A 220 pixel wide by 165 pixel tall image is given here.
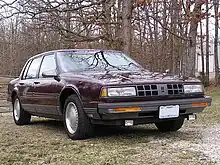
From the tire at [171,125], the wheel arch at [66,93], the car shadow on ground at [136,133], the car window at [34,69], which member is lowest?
the car shadow on ground at [136,133]

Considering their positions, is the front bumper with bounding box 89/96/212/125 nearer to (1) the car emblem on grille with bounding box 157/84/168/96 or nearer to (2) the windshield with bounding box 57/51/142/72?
(1) the car emblem on grille with bounding box 157/84/168/96

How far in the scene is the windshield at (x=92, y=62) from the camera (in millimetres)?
6520

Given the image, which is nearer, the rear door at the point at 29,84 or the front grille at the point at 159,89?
the front grille at the point at 159,89

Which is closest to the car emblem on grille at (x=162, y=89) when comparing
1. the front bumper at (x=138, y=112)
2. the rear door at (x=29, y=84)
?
the front bumper at (x=138, y=112)

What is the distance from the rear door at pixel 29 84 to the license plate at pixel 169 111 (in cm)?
275

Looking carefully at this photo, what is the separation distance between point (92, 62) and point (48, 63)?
0.92 m

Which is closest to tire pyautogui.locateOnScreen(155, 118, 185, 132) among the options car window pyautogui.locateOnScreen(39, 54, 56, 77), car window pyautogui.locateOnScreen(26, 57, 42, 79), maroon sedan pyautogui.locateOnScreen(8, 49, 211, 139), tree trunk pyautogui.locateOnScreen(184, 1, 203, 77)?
maroon sedan pyautogui.locateOnScreen(8, 49, 211, 139)

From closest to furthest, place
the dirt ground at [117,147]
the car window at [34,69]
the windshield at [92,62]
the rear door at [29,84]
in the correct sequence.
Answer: the dirt ground at [117,147]
the windshield at [92,62]
the rear door at [29,84]
the car window at [34,69]

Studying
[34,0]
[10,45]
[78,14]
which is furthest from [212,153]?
[10,45]

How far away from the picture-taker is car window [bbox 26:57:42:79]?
7684 mm

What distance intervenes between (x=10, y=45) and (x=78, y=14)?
865 inches

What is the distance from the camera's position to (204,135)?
603 cm

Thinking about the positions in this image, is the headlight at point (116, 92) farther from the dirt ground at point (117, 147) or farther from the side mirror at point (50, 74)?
the side mirror at point (50, 74)

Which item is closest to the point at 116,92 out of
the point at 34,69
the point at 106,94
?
the point at 106,94
